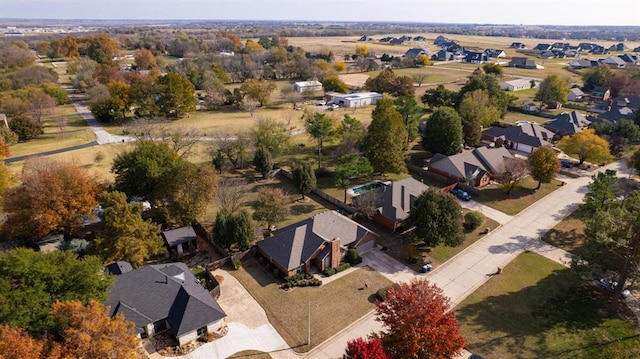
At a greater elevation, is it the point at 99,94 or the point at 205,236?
the point at 99,94

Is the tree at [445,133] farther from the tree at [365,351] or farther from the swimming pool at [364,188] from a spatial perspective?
the tree at [365,351]

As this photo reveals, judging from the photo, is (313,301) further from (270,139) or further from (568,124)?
(568,124)

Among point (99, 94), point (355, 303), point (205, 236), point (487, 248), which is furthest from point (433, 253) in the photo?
point (99, 94)

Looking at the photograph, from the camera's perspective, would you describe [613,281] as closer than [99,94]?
Yes

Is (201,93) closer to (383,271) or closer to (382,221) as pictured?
(382,221)

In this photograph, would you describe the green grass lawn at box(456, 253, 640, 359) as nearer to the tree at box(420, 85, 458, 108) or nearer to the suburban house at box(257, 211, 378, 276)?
the suburban house at box(257, 211, 378, 276)

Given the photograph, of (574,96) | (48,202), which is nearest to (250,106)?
(48,202)
